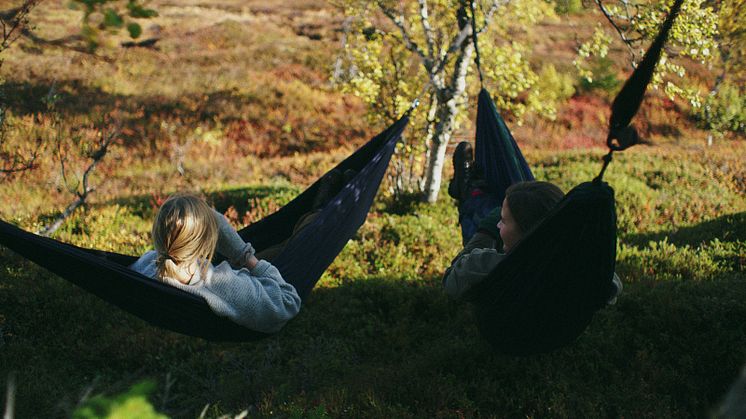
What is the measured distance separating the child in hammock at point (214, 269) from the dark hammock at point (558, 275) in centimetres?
110

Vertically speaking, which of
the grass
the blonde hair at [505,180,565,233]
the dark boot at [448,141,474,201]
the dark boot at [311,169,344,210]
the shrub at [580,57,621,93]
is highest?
the blonde hair at [505,180,565,233]

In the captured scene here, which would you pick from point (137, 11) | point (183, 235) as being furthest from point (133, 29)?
point (183, 235)

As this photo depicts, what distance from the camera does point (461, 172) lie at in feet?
12.8

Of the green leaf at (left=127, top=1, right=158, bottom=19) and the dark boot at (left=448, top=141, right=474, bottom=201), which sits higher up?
the green leaf at (left=127, top=1, right=158, bottom=19)

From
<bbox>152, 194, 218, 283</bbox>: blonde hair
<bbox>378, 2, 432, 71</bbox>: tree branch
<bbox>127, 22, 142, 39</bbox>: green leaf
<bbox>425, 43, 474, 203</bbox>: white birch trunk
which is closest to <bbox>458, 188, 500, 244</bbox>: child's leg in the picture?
<bbox>152, 194, 218, 283</bbox>: blonde hair

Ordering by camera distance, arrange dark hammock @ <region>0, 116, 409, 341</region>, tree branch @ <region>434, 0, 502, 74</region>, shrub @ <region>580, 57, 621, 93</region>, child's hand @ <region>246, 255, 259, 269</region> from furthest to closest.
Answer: shrub @ <region>580, 57, 621, 93</region> < tree branch @ <region>434, 0, 502, 74</region> < child's hand @ <region>246, 255, 259, 269</region> < dark hammock @ <region>0, 116, 409, 341</region>

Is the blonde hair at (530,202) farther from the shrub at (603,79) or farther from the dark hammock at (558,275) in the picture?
the shrub at (603,79)

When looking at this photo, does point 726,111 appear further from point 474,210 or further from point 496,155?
point 474,210

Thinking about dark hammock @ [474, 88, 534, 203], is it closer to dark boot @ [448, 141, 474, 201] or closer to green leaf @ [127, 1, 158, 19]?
dark boot @ [448, 141, 474, 201]

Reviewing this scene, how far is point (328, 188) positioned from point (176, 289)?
163 cm

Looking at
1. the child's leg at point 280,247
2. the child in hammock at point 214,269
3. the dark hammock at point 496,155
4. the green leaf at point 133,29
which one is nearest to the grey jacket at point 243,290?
the child in hammock at point 214,269

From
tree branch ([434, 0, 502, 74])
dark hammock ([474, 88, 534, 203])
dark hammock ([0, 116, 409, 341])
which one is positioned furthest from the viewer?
tree branch ([434, 0, 502, 74])

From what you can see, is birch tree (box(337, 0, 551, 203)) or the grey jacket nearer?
the grey jacket

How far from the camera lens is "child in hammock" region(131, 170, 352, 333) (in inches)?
97.5
